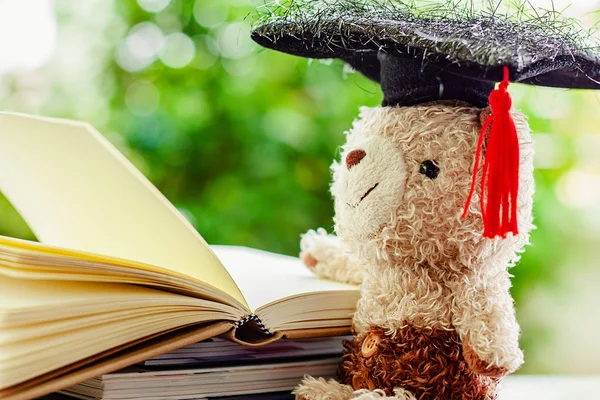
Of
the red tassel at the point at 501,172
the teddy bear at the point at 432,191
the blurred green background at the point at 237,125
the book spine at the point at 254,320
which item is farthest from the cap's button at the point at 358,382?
the blurred green background at the point at 237,125

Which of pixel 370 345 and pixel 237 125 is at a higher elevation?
pixel 237 125

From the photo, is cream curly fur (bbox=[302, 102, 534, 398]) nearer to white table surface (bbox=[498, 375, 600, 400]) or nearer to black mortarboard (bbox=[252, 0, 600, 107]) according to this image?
black mortarboard (bbox=[252, 0, 600, 107])

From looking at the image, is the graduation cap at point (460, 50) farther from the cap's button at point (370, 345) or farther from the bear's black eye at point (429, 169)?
the cap's button at point (370, 345)

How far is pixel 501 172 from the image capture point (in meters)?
0.53

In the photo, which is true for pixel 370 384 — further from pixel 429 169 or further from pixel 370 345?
pixel 429 169

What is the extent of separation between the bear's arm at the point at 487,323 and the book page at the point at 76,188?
0.36 meters

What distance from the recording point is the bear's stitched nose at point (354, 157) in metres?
0.61

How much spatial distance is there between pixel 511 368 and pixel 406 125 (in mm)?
254

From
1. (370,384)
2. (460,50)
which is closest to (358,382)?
(370,384)

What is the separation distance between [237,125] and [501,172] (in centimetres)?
103

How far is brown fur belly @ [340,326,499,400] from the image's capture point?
58 cm

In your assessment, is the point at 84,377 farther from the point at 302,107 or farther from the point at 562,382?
the point at 302,107

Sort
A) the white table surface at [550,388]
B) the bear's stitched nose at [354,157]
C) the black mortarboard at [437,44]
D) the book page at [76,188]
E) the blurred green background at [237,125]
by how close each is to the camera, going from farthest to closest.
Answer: the blurred green background at [237,125] < the white table surface at [550,388] < the book page at [76,188] < the bear's stitched nose at [354,157] < the black mortarboard at [437,44]

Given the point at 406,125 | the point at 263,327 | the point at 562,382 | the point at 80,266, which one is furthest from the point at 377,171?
the point at 562,382
